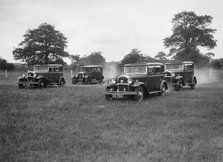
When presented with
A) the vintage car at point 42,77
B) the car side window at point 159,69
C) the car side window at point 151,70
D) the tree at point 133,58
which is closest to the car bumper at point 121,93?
the car side window at point 151,70

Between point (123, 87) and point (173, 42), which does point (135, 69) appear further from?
point (173, 42)

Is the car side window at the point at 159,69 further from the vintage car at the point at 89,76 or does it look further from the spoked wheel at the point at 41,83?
the vintage car at the point at 89,76

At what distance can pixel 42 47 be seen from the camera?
140ft

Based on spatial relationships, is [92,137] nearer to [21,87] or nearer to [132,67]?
[132,67]

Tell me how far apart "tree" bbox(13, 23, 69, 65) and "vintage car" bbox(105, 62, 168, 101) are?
31.9 m

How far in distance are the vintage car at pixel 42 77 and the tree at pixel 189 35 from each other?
2595 cm

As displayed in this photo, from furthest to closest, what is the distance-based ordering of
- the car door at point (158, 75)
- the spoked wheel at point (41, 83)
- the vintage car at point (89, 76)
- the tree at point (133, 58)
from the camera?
the tree at point (133, 58)
the vintage car at point (89, 76)
the spoked wheel at point (41, 83)
the car door at point (158, 75)

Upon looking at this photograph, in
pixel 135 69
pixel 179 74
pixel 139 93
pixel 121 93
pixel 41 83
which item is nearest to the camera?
pixel 121 93

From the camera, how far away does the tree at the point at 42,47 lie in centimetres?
4244

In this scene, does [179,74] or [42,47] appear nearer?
[179,74]

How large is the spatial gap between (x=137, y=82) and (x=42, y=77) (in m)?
9.98

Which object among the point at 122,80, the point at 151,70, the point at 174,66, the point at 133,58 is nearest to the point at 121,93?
the point at 122,80

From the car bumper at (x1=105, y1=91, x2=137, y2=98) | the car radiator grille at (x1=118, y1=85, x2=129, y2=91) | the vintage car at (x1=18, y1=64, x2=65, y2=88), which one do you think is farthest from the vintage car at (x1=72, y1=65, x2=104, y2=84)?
the car bumper at (x1=105, y1=91, x2=137, y2=98)

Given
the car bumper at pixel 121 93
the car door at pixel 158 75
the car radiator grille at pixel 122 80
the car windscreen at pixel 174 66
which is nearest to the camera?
the car bumper at pixel 121 93
